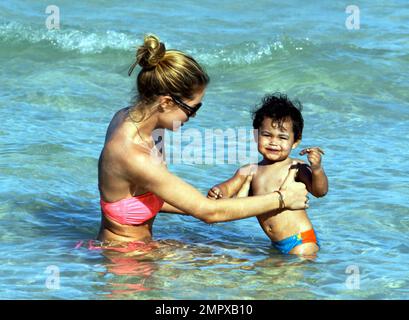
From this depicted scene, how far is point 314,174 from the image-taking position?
5.09 metres

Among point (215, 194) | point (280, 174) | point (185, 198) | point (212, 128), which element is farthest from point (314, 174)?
point (212, 128)

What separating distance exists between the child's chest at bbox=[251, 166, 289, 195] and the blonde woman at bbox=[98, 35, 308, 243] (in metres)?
0.27

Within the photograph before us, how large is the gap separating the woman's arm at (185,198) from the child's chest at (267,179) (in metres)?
0.43

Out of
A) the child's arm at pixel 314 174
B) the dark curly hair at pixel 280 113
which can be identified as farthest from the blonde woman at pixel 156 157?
the dark curly hair at pixel 280 113

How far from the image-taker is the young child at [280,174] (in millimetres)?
5250

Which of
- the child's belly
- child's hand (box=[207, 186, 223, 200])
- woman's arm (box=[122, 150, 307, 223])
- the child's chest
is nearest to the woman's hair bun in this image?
woman's arm (box=[122, 150, 307, 223])

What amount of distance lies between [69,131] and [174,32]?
4118mm

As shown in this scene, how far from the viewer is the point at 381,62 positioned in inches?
416

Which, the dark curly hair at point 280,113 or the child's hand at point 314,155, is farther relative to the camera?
the dark curly hair at point 280,113

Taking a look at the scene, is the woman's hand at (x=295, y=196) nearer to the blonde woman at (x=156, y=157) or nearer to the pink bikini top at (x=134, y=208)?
the blonde woman at (x=156, y=157)
